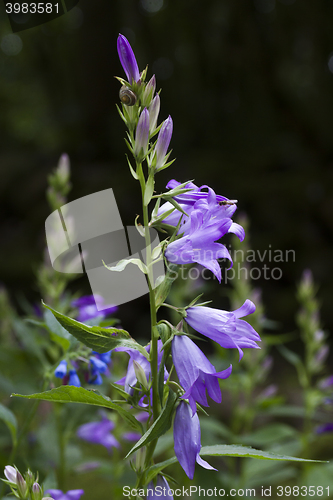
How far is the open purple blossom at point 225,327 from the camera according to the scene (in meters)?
0.52

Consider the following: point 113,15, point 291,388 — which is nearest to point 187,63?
point 113,15

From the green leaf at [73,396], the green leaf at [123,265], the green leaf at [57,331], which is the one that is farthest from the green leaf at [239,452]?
the green leaf at [57,331]

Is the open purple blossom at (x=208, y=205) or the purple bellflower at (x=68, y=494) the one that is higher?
the open purple blossom at (x=208, y=205)

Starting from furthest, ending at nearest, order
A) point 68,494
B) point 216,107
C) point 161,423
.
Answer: point 216,107
point 68,494
point 161,423

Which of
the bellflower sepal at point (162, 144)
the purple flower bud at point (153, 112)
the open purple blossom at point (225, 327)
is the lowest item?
the open purple blossom at point (225, 327)

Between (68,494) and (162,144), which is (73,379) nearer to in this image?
(68,494)

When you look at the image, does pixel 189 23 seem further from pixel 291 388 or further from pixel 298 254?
pixel 291 388

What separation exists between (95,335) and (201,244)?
0.18 meters

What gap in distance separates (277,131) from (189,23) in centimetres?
133

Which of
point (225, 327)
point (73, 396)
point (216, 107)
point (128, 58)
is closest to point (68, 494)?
point (73, 396)

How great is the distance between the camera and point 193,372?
0.51 metres

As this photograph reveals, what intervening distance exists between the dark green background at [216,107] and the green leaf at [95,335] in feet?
10.6

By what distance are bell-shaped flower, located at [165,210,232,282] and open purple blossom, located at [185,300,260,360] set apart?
60 mm

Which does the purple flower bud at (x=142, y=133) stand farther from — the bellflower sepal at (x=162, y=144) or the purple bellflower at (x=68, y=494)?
the purple bellflower at (x=68, y=494)
